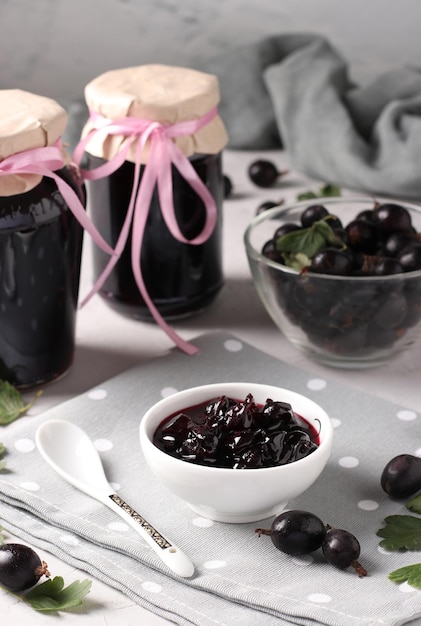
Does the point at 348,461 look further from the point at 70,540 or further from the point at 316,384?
the point at 70,540

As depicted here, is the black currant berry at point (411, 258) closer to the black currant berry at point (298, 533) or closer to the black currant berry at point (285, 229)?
the black currant berry at point (285, 229)

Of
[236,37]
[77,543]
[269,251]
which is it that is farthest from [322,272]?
[236,37]

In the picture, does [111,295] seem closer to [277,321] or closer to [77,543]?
[277,321]

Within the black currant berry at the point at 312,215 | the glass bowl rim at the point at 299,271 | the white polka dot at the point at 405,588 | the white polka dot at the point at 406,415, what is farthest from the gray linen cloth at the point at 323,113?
the white polka dot at the point at 405,588

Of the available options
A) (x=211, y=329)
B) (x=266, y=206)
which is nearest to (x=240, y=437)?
(x=211, y=329)

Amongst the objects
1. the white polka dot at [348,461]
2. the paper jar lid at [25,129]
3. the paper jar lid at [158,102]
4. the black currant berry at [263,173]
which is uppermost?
the paper jar lid at [25,129]

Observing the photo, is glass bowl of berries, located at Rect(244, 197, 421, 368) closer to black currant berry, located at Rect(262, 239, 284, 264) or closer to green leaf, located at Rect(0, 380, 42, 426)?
black currant berry, located at Rect(262, 239, 284, 264)
